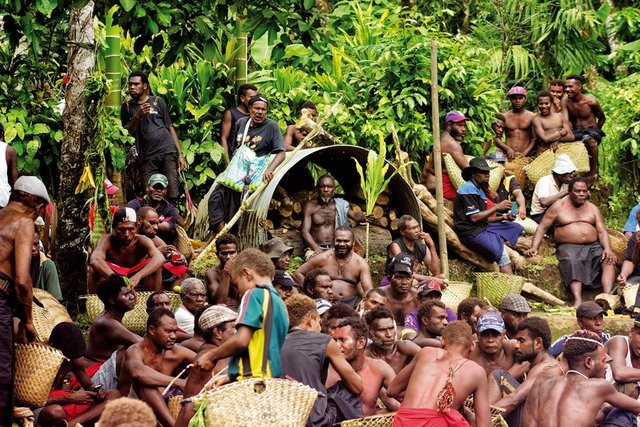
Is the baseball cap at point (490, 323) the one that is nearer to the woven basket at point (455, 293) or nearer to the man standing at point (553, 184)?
the woven basket at point (455, 293)

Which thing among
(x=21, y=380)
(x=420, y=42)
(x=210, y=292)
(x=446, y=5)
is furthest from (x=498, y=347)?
(x=446, y=5)

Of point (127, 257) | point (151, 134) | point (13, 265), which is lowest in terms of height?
point (127, 257)

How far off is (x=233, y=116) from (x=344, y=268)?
9.61 ft

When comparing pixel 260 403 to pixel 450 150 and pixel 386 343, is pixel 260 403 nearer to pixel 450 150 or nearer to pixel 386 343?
pixel 386 343

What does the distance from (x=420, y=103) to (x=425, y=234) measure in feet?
7.80

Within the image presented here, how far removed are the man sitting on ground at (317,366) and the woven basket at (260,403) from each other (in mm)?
804

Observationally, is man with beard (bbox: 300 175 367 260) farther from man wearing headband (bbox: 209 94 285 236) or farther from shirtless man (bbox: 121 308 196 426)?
shirtless man (bbox: 121 308 196 426)

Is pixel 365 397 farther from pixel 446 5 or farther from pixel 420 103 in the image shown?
pixel 446 5

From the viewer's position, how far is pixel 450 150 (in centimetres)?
1723

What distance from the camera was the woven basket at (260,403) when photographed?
8625 millimetres

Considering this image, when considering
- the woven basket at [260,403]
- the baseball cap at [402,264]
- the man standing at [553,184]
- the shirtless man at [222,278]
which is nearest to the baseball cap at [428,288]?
the baseball cap at [402,264]

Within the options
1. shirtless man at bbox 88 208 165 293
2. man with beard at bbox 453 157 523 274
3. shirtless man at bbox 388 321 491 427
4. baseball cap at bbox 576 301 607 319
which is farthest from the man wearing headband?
shirtless man at bbox 388 321 491 427

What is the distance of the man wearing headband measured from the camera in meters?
15.6

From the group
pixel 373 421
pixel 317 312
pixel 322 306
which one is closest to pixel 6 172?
pixel 322 306
